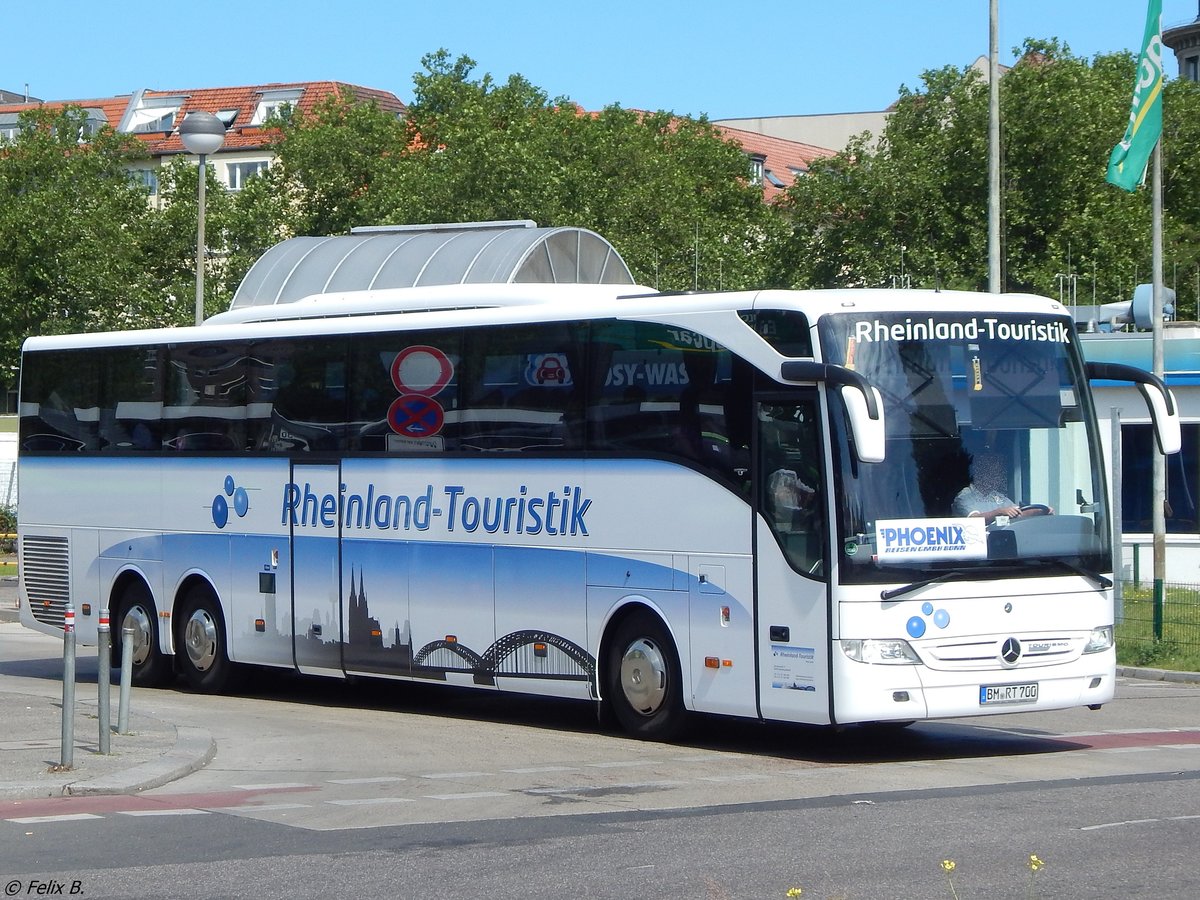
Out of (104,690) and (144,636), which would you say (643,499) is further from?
(144,636)

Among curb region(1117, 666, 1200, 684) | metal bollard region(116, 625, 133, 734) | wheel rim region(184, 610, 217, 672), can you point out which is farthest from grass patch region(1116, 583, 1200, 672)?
metal bollard region(116, 625, 133, 734)

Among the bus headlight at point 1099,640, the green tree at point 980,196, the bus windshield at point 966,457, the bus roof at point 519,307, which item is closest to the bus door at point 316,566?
Result: the bus roof at point 519,307

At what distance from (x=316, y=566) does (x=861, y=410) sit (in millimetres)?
6872

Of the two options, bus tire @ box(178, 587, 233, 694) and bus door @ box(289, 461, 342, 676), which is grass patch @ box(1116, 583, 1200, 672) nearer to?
bus door @ box(289, 461, 342, 676)

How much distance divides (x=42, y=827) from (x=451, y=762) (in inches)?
143

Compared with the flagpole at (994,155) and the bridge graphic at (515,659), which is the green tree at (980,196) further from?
the bridge graphic at (515,659)

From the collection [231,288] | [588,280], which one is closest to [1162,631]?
[588,280]

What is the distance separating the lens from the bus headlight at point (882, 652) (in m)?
12.4

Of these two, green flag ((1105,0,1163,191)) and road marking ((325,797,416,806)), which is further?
green flag ((1105,0,1163,191))

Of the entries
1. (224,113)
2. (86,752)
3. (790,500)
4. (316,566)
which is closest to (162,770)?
(86,752)

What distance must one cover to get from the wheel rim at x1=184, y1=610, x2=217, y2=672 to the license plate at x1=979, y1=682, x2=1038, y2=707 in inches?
333

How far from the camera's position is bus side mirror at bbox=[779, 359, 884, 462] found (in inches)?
455

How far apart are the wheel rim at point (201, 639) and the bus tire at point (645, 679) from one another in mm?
5456

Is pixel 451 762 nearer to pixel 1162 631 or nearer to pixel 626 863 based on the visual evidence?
pixel 626 863
